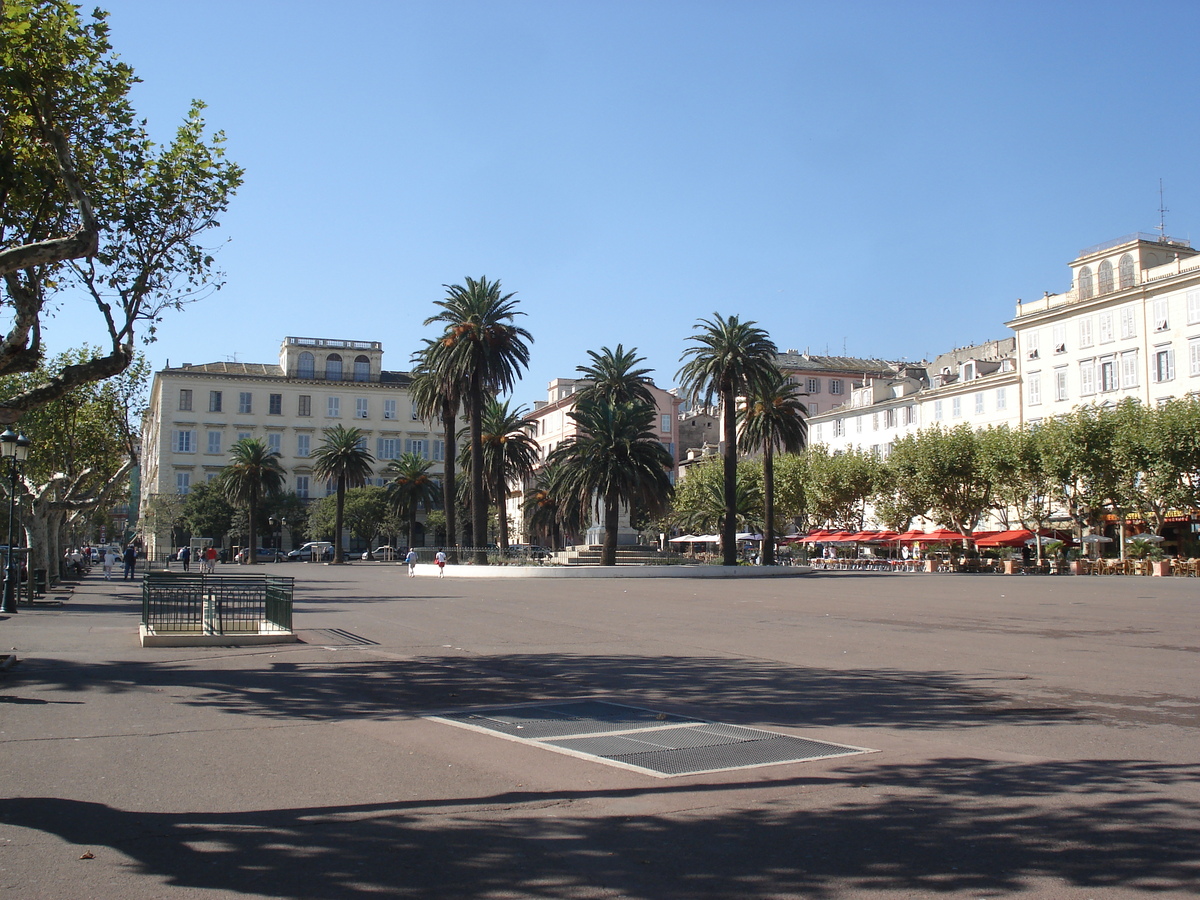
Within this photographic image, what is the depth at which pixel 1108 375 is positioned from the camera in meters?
63.7

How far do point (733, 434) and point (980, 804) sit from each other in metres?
48.6

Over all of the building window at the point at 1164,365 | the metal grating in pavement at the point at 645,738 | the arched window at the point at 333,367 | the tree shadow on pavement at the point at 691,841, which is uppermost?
the arched window at the point at 333,367

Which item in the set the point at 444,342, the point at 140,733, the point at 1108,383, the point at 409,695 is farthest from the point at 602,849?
the point at 1108,383

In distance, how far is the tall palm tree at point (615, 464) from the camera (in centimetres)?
5197

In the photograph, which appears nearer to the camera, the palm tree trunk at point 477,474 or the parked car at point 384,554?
the palm tree trunk at point 477,474

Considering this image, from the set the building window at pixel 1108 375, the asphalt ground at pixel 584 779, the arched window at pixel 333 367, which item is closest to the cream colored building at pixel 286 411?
the arched window at pixel 333 367

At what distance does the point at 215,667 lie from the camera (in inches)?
547

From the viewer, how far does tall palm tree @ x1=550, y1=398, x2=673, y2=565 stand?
171 ft

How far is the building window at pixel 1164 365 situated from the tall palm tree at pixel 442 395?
4138 cm

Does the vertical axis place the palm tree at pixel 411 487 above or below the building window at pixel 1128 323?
below

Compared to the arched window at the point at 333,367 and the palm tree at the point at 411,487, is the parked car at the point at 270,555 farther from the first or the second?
the arched window at the point at 333,367

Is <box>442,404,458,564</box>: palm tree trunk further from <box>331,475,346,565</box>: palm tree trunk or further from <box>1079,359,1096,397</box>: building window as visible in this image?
<box>1079,359,1096,397</box>: building window

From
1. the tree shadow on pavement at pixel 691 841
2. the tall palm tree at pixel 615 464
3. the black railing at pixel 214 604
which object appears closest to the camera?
the tree shadow on pavement at pixel 691 841

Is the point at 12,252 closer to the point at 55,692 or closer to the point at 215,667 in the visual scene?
the point at 55,692
